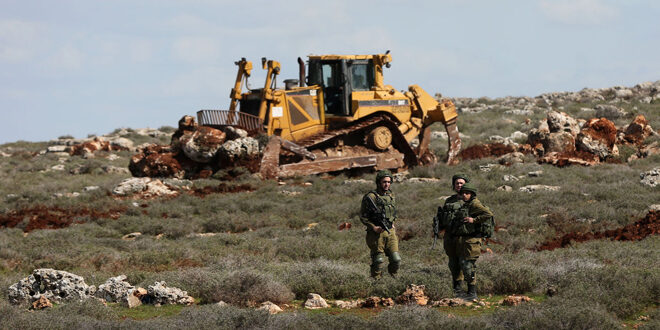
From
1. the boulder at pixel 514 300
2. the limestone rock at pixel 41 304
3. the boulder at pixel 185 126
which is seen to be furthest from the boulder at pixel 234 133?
the boulder at pixel 514 300

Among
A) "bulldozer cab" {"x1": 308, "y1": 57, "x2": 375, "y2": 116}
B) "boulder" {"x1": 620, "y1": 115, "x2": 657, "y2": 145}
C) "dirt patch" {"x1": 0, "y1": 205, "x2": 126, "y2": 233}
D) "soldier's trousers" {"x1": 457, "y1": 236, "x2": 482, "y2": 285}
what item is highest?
"bulldozer cab" {"x1": 308, "y1": 57, "x2": 375, "y2": 116}

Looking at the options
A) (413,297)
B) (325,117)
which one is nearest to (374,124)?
(325,117)

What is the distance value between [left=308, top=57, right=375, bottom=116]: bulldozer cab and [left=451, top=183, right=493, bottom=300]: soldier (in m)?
15.7

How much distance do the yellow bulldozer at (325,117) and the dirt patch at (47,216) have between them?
18.7ft

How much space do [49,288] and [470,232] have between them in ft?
17.7

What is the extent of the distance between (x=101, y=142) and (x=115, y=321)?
1361 inches

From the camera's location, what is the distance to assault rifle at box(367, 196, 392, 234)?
1073cm

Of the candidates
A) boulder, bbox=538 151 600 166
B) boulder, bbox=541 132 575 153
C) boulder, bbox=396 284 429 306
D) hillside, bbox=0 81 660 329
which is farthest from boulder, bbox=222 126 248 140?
boulder, bbox=396 284 429 306

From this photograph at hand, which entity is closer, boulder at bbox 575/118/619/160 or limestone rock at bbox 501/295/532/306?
limestone rock at bbox 501/295/532/306

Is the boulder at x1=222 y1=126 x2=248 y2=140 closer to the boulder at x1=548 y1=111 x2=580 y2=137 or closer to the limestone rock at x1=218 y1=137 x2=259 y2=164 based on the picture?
the limestone rock at x1=218 y1=137 x2=259 y2=164

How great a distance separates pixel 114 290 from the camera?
10734 mm

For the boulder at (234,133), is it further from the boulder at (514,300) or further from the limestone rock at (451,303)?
the boulder at (514,300)

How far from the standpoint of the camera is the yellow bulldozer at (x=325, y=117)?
80.9 feet

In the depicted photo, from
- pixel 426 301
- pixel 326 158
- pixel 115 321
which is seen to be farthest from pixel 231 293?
pixel 326 158
